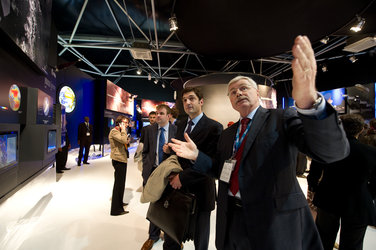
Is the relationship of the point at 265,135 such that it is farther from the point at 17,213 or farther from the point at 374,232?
the point at 374,232

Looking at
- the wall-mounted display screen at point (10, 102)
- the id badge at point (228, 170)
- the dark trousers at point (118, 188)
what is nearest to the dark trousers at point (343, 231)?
the id badge at point (228, 170)

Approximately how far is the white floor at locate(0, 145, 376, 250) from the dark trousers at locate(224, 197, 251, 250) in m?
1.49

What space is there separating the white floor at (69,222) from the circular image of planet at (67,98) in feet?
15.3

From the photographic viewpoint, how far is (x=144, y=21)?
250 inches

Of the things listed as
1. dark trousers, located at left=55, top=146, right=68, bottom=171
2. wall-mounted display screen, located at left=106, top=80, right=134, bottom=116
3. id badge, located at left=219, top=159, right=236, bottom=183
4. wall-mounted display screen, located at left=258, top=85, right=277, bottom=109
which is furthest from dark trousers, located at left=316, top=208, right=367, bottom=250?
wall-mounted display screen, located at left=106, top=80, right=134, bottom=116

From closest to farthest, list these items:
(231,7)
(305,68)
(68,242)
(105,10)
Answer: (305,68) → (231,7) → (68,242) → (105,10)

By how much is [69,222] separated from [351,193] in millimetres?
3734

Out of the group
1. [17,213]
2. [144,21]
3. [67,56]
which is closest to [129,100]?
[67,56]

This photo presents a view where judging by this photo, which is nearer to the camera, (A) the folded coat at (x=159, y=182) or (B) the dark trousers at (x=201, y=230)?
(A) the folded coat at (x=159, y=182)

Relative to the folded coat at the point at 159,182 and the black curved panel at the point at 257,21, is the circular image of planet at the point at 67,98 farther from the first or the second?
the folded coat at the point at 159,182

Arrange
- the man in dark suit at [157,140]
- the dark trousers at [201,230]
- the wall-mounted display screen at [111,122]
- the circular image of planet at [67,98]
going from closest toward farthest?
the dark trousers at [201,230] < the man in dark suit at [157,140] < the circular image of planet at [67,98] < the wall-mounted display screen at [111,122]

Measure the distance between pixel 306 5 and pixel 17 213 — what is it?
13.2 ft

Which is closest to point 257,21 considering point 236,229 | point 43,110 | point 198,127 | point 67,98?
point 198,127

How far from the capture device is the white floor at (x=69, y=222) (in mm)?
2235
